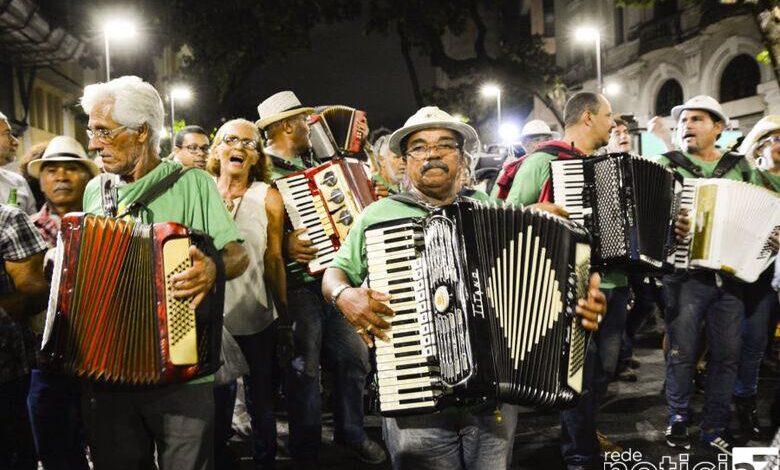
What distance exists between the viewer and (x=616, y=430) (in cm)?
574

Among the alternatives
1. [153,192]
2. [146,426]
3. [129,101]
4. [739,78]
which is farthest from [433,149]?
[739,78]

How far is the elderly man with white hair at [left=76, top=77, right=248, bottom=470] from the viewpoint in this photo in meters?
3.04

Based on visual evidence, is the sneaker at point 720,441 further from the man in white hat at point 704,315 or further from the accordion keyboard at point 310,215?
the accordion keyboard at point 310,215

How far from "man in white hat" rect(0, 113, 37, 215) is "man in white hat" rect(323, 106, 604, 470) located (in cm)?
286

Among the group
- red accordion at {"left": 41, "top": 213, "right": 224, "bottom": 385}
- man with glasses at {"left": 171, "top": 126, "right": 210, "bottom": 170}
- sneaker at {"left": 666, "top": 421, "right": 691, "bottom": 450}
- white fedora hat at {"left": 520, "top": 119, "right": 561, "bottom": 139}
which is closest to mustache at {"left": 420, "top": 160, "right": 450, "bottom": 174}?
red accordion at {"left": 41, "top": 213, "right": 224, "bottom": 385}

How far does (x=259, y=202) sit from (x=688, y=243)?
296cm

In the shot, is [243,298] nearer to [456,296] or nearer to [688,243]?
[456,296]

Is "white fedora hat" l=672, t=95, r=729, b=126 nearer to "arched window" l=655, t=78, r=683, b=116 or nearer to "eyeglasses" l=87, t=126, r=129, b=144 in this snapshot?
"eyeglasses" l=87, t=126, r=129, b=144

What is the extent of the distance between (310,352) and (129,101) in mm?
2405

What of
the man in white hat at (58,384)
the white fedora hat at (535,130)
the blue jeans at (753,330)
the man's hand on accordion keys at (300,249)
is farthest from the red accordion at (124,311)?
the white fedora hat at (535,130)

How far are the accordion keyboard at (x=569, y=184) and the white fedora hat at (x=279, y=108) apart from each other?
6.86ft

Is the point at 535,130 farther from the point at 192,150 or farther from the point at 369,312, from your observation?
the point at 369,312

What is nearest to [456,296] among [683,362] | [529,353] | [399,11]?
[529,353]

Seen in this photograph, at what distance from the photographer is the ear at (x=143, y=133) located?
124 inches
